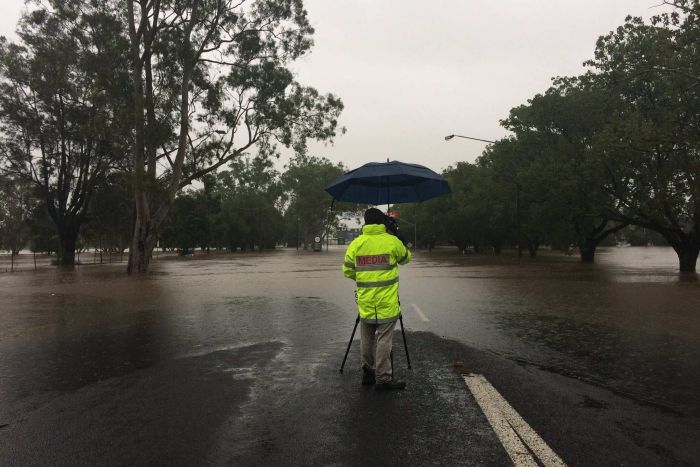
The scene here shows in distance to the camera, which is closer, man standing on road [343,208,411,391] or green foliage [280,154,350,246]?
man standing on road [343,208,411,391]

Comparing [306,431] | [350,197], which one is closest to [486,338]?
[350,197]

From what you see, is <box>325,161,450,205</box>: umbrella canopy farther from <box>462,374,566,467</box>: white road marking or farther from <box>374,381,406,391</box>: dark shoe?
<box>462,374,566,467</box>: white road marking

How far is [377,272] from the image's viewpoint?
5223 mm

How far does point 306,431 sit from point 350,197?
14.0 ft

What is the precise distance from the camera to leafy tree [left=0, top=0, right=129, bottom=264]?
24672mm

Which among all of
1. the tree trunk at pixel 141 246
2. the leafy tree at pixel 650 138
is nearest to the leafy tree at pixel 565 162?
the leafy tree at pixel 650 138

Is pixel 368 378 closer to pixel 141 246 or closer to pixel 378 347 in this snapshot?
pixel 378 347

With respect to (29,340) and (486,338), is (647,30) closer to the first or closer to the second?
(486,338)

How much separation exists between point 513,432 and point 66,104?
121ft

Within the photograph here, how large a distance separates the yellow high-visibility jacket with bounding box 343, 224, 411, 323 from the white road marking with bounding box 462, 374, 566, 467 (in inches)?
45.2

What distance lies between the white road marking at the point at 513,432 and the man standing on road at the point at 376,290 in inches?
32.9

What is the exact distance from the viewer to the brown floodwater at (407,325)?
5785 mm

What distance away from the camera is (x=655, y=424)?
407 centimetres

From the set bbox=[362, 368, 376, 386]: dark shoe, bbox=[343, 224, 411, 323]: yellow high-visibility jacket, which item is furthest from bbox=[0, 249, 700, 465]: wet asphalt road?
bbox=[343, 224, 411, 323]: yellow high-visibility jacket
